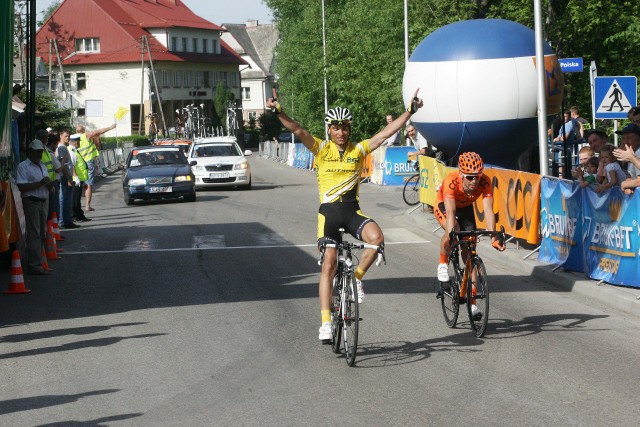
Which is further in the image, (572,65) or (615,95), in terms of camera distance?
(572,65)

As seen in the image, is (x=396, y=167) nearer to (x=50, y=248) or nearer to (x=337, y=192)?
(x=50, y=248)

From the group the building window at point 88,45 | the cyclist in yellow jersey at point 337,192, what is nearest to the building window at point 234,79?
the building window at point 88,45

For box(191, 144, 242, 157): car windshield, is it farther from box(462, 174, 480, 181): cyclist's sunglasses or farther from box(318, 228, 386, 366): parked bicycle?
box(318, 228, 386, 366): parked bicycle

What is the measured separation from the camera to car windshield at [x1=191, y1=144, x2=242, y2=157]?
36500mm

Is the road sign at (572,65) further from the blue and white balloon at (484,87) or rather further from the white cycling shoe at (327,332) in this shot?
the white cycling shoe at (327,332)

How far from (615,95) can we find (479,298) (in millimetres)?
11446

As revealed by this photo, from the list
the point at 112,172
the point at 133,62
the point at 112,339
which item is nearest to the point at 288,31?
the point at 112,172

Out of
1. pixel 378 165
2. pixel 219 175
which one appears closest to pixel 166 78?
pixel 219 175

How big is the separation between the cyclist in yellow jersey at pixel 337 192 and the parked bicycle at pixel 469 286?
116 centimetres

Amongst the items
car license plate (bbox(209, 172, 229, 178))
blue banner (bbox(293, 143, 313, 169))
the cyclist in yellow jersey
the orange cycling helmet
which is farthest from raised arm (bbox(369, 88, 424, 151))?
blue banner (bbox(293, 143, 313, 169))

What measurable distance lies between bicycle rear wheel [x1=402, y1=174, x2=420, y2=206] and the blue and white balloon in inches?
154

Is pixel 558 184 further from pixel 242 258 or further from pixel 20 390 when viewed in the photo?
pixel 20 390

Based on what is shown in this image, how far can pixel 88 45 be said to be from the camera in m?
109

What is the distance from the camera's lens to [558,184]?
15.0m
